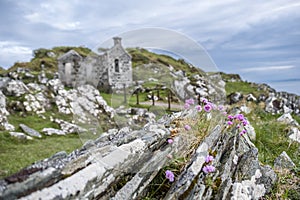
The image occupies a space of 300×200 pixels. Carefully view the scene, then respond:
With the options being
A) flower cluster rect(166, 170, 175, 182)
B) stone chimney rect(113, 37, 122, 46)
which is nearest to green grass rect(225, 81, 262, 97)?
stone chimney rect(113, 37, 122, 46)

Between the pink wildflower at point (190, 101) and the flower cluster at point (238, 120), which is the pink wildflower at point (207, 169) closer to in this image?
the pink wildflower at point (190, 101)

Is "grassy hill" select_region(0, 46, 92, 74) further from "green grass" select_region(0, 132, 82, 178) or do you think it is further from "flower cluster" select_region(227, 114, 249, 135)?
"flower cluster" select_region(227, 114, 249, 135)

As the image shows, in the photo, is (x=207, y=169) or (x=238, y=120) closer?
(x=207, y=169)

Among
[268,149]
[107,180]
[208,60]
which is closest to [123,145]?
[107,180]

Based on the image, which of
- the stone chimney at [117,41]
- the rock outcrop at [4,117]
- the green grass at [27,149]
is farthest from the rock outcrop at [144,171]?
the rock outcrop at [4,117]

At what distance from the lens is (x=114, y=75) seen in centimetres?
745

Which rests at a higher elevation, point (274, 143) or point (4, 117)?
point (274, 143)

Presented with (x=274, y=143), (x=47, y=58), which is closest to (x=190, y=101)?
(x=274, y=143)

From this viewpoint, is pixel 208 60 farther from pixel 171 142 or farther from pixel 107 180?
pixel 107 180

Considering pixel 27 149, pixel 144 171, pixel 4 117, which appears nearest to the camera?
pixel 144 171

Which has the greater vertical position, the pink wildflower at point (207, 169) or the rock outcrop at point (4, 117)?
the pink wildflower at point (207, 169)

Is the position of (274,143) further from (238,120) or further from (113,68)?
(113,68)

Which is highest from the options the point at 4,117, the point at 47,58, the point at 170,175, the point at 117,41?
the point at 47,58

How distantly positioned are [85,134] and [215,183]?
3.23m
